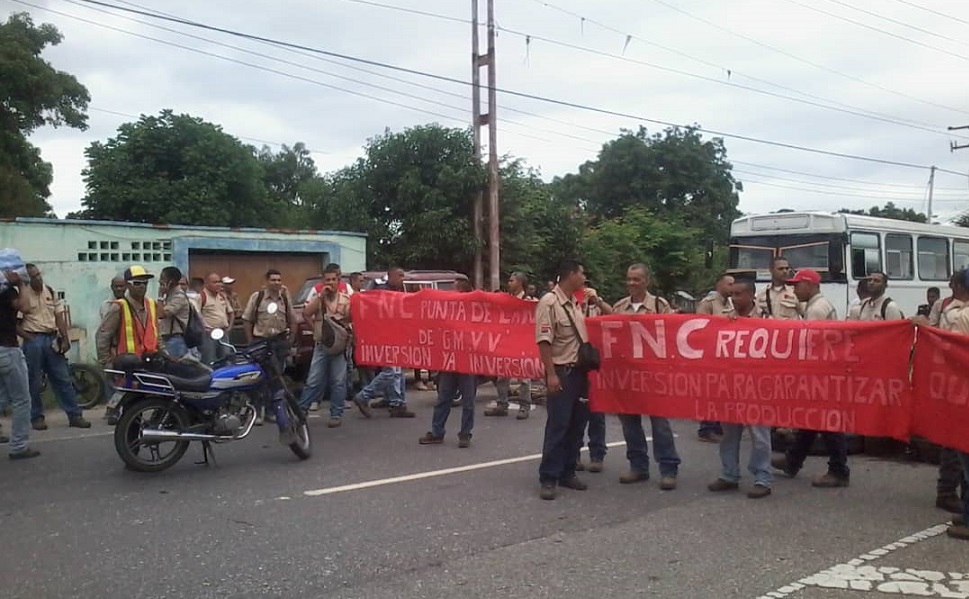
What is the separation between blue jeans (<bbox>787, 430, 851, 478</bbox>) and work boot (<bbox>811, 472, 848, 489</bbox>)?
0.02 m

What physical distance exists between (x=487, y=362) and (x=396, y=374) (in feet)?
6.31

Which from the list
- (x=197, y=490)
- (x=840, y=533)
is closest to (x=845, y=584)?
(x=840, y=533)

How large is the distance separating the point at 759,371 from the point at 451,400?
329 cm

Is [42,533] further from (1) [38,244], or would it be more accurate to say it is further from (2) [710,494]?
(1) [38,244]

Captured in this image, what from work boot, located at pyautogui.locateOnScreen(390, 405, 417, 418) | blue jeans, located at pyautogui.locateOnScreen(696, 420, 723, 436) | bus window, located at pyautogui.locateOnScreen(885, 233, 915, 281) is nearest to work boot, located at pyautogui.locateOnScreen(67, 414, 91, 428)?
work boot, located at pyautogui.locateOnScreen(390, 405, 417, 418)

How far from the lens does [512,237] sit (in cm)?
2434

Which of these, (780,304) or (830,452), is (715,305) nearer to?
(780,304)

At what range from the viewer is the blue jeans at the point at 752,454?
23.7 feet

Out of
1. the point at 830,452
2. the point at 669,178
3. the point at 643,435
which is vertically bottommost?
the point at 830,452

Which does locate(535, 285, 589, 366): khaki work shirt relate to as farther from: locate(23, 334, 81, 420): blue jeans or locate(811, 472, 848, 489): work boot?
locate(23, 334, 81, 420): blue jeans

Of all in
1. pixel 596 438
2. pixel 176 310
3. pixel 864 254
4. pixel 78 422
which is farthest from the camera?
pixel 864 254

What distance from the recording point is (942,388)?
21.7ft

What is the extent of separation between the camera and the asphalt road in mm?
5184

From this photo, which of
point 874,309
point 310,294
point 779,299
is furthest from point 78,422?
point 874,309
